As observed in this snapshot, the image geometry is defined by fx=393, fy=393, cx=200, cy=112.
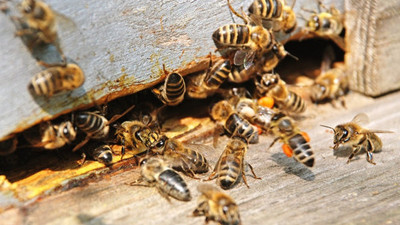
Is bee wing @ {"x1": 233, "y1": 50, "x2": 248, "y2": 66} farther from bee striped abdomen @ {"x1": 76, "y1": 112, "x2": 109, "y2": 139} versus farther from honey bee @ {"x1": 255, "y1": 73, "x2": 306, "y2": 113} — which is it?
bee striped abdomen @ {"x1": 76, "y1": 112, "x2": 109, "y2": 139}

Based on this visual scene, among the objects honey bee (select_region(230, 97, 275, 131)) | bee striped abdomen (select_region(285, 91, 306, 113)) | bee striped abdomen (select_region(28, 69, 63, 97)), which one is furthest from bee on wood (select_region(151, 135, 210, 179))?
bee striped abdomen (select_region(285, 91, 306, 113))

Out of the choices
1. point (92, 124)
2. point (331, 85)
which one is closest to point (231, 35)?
point (92, 124)

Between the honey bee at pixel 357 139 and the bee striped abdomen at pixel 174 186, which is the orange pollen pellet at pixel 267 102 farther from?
the bee striped abdomen at pixel 174 186

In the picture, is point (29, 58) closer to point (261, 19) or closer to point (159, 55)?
point (159, 55)

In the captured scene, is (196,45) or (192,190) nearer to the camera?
(192,190)

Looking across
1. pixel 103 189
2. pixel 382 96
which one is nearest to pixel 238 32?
pixel 103 189

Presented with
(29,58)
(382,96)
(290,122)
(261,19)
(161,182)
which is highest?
(29,58)

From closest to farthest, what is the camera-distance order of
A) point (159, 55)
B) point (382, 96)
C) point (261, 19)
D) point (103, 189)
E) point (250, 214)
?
point (250, 214), point (103, 189), point (159, 55), point (261, 19), point (382, 96)
